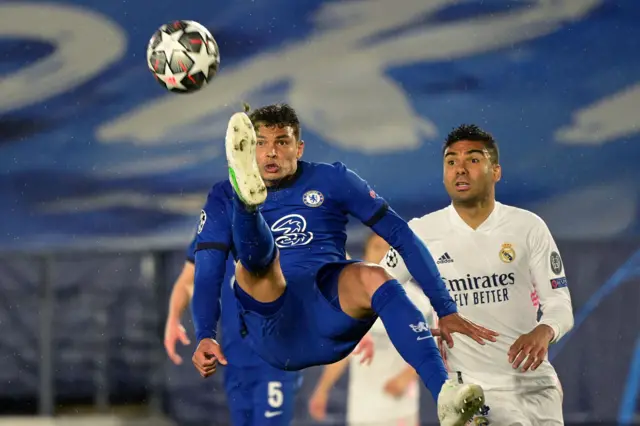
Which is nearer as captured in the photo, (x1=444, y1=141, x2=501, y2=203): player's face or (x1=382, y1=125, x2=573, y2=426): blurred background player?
(x1=382, y1=125, x2=573, y2=426): blurred background player

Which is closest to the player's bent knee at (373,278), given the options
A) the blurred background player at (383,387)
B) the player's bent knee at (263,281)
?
the player's bent knee at (263,281)

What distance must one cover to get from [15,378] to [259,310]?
157 inches

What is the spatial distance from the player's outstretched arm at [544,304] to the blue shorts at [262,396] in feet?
4.97

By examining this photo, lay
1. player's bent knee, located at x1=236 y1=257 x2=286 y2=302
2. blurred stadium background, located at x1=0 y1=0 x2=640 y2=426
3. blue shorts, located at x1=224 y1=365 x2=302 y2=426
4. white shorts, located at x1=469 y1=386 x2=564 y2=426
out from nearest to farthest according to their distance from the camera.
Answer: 1. player's bent knee, located at x1=236 y1=257 x2=286 y2=302
2. white shorts, located at x1=469 y1=386 x2=564 y2=426
3. blue shorts, located at x1=224 y1=365 x2=302 y2=426
4. blurred stadium background, located at x1=0 y1=0 x2=640 y2=426

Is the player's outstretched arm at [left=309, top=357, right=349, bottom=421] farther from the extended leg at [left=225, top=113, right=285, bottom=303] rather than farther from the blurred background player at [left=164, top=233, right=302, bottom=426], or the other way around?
the extended leg at [left=225, top=113, right=285, bottom=303]

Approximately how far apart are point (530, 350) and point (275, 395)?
1.67 metres

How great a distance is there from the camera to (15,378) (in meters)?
7.71

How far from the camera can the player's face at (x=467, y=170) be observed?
4.71 m

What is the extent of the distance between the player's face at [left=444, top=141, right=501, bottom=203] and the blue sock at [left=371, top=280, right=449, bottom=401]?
2.77 feet

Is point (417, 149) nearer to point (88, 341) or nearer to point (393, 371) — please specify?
point (393, 371)

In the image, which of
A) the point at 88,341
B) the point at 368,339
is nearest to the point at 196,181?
the point at 88,341

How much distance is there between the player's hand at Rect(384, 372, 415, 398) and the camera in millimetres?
6664

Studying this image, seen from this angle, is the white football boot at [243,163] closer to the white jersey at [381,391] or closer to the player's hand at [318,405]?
the white jersey at [381,391]

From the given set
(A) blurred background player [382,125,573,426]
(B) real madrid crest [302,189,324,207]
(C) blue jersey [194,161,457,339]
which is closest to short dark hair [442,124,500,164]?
(A) blurred background player [382,125,573,426]
